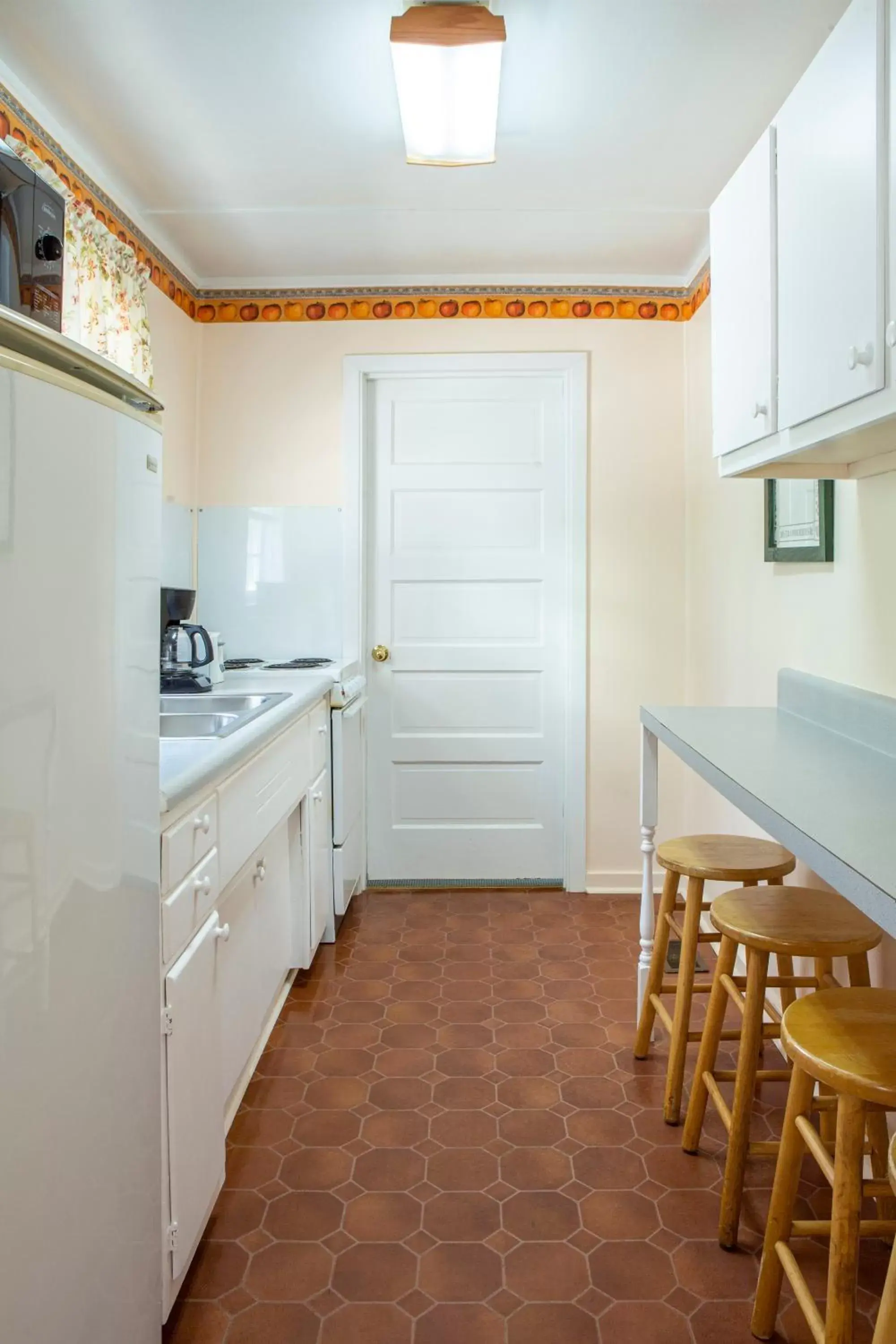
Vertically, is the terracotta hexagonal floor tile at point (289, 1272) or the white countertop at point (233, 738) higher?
the white countertop at point (233, 738)

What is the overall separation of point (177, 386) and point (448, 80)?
170 centimetres

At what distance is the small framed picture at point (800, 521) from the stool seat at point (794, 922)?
88cm

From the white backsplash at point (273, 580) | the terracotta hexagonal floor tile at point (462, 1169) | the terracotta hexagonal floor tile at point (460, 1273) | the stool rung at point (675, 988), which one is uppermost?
the white backsplash at point (273, 580)

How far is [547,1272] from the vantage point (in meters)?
1.71

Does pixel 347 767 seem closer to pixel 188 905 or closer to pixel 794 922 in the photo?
pixel 188 905

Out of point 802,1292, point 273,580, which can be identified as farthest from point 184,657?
point 802,1292

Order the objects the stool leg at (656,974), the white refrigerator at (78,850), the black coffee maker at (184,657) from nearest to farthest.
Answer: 1. the white refrigerator at (78,850)
2. the stool leg at (656,974)
3. the black coffee maker at (184,657)

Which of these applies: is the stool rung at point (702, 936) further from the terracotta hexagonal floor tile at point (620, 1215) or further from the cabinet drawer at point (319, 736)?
the cabinet drawer at point (319, 736)

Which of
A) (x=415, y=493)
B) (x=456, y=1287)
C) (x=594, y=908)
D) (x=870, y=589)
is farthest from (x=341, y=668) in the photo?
(x=456, y=1287)

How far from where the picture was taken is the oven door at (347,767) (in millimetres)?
→ 3219

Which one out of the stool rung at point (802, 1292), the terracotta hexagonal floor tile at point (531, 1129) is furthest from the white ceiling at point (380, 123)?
the terracotta hexagonal floor tile at point (531, 1129)

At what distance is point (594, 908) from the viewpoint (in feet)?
12.0

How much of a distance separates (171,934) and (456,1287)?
0.84 meters

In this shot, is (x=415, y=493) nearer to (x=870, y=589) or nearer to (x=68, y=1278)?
(x=870, y=589)
